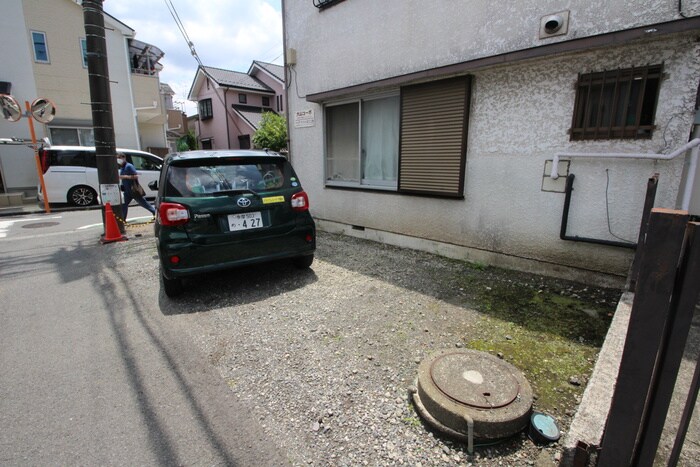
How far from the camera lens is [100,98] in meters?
6.36

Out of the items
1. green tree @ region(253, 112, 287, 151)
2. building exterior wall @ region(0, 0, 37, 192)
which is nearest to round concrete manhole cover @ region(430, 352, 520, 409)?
building exterior wall @ region(0, 0, 37, 192)

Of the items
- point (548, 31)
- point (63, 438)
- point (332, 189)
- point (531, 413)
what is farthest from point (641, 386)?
point (332, 189)

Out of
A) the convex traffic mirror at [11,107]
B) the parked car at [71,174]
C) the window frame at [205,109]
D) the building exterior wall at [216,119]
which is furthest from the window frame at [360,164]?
the window frame at [205,109]

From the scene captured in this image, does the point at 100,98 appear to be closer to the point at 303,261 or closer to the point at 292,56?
the point at 292,56

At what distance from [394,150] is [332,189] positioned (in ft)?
5.19

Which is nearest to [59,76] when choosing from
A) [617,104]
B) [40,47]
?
[40,47]

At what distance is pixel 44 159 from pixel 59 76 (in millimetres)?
5905

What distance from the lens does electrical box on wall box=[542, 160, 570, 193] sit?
12.5 ft

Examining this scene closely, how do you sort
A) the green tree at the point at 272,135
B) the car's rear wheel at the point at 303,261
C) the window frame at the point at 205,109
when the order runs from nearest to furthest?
the car's rear wheel at the point at 303,261 → the green tree at the point at 272,135 → the window frame at the point at 205,109

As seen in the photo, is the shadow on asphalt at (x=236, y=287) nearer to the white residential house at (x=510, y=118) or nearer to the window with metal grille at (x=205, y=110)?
the white residential house at (x=510, y=118)

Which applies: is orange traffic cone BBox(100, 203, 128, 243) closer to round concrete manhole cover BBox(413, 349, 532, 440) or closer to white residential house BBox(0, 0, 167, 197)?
round concrete manhole cover BBox(413, 349, 532, 440)

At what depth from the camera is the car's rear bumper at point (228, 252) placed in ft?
11.6

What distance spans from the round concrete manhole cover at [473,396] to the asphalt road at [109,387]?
0.93 metres

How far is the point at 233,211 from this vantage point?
3.72 meters
